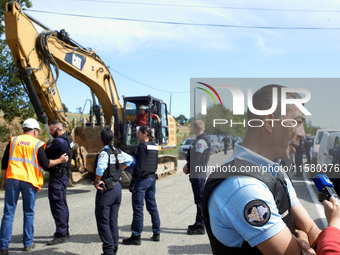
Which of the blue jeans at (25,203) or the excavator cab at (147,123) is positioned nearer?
the blue jeans at (25,203)

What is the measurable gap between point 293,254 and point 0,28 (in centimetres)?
1731

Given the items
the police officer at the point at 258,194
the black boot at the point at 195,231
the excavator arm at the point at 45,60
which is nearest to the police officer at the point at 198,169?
the black boot at the point at 195,231

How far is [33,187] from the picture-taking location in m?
5.27

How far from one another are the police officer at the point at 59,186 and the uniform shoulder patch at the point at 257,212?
4.77 metres

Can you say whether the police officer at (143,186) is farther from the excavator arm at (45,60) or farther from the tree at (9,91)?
the tree at (9,91)

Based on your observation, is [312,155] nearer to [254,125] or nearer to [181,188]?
[181,188]

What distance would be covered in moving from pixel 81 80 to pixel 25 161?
5509mm

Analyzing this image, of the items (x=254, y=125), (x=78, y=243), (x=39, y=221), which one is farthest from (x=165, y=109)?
(x=254, y=125)

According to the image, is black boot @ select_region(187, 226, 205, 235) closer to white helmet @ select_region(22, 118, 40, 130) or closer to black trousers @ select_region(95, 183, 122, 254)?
black trousers @ select_region(95, 183, 122, 254)

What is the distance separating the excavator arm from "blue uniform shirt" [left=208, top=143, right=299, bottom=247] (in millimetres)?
Result: 7669

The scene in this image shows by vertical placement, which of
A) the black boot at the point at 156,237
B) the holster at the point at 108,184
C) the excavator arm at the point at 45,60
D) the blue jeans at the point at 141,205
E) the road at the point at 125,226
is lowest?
the road at the point at 125,226

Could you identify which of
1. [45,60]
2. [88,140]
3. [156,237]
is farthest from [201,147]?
[88,140]

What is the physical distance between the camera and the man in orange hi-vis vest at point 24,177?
16.6 feet

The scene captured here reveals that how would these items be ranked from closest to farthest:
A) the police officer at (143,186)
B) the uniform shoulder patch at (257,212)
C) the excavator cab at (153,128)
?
1. the uniform shoulder patch at (257,212)
2. the police officer at (143,186)
3. the excavator cab at (153,128)
